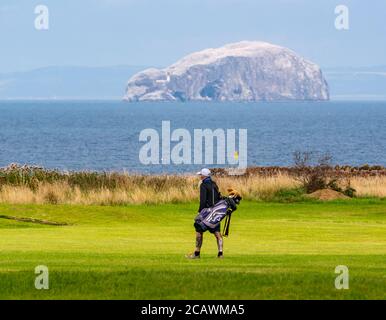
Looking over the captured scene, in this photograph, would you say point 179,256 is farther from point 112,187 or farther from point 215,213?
point 112,187

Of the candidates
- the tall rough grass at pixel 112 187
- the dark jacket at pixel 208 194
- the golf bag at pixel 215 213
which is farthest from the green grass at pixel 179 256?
the tall rough grass at pixel 112 187

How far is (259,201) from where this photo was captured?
50.9 meters

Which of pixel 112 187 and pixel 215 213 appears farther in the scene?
pixel 112 187

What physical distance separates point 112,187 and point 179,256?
2708 cm

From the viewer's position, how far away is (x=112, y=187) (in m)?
50.6

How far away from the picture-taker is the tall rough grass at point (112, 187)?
152 ft

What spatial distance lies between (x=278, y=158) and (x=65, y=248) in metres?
98.5

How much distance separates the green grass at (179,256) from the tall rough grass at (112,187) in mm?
4026

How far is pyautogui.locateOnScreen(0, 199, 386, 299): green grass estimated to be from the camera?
706 inches

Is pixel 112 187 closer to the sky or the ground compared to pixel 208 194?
closer to the ground

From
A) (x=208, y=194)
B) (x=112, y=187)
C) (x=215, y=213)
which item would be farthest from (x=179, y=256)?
(x=112, y=187)

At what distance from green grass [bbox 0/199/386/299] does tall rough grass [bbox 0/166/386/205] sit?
4026 mm
